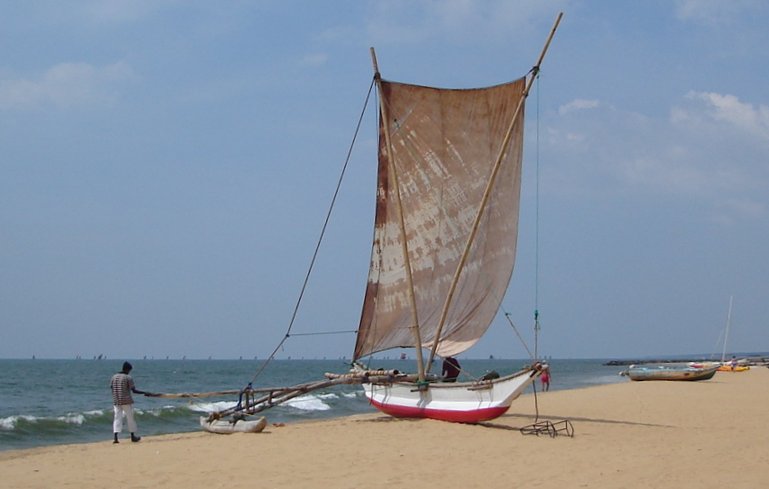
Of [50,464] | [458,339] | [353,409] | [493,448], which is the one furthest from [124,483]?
[353,409]

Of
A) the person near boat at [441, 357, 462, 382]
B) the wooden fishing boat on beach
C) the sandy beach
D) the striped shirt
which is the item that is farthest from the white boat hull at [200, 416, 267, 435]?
the wooden fishing boat on beach

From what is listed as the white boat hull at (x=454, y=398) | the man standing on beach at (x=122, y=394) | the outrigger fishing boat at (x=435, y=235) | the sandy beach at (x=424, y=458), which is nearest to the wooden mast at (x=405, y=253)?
the outrigger fishing boat at (x=435, y=235)

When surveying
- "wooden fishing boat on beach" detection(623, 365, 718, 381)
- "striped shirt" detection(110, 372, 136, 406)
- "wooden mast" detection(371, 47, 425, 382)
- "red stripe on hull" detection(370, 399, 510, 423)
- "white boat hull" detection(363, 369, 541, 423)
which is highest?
"wooden mast" detection(371, 47, 425, 382)

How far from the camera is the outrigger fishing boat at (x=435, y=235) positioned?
18797 mm

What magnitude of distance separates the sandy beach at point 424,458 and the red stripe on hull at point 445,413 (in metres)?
0.24

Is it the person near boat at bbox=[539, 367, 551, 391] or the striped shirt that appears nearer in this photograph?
the striped shirt

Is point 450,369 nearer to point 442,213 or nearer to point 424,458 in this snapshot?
point 442,213

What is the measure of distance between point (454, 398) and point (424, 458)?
4.81 meters

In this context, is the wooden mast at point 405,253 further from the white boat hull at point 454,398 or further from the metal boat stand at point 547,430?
the metal boat stand at point 547,430

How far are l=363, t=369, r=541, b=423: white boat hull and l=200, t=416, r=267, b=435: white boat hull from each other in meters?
3.49

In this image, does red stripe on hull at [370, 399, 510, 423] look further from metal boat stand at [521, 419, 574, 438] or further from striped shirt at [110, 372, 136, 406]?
striped shirt at [110, 372, 136, 406]

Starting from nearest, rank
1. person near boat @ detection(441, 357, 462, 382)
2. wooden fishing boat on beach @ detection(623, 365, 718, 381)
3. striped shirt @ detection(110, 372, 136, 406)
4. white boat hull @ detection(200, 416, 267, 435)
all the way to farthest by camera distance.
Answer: striped shirt @ detection(110, 372, 136, 406), white boat hull @ detection(200, 416, 267, 435), person near boat @ detection(441, 357, 462, 382), wooden fishing boat on beach @ detection(623, 365, 718, 381)

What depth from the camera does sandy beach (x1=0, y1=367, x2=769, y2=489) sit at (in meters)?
11.0

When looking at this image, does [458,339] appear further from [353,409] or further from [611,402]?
[353,409]
